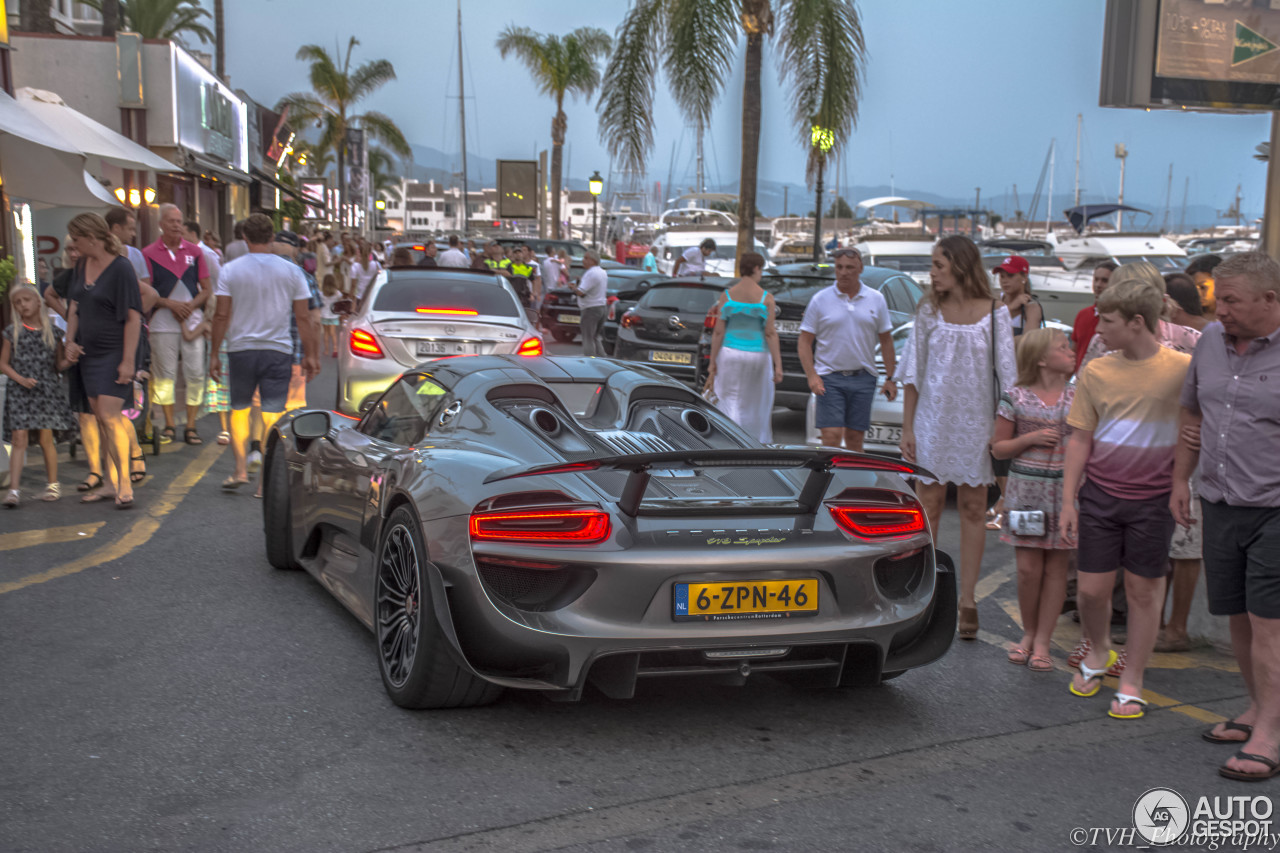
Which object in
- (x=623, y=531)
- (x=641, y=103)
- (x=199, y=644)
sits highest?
(x=641, y=103)

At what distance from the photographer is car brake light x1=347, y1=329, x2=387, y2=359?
33.7 ft

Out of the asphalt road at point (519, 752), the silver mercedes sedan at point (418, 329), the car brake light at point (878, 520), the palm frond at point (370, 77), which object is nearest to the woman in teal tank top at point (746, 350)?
the silver mercedes sedan at point (418, 329)

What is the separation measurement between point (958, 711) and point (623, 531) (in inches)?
63.3

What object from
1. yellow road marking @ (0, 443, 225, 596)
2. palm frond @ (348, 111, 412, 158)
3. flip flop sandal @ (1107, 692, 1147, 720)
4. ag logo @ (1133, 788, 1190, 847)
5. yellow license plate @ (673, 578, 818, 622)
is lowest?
yellow road marking @ (0, 443, 225, 596)

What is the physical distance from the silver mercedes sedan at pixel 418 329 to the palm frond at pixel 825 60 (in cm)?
887

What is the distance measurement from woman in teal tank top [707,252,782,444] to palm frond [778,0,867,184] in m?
9.77

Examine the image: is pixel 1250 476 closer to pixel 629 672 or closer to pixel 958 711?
pixel 958 711

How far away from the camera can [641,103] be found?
19547mm

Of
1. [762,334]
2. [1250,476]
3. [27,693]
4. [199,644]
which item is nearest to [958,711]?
[1250,476]

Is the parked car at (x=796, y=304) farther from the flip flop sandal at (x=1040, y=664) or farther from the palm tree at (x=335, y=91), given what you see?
the palm tree at (x=335, y=91)

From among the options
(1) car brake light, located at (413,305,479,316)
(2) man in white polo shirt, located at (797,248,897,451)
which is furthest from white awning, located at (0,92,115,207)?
(2) man in white polo shirt, located at (797,248,897,451)

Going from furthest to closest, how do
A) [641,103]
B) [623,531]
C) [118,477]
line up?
[641,103] < [118,477] < [623,531]

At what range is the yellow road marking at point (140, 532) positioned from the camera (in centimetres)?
619

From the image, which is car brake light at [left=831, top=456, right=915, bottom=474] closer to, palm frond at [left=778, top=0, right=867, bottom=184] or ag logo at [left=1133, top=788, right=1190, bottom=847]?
ag logo at [left=1133, top=788, right=1190, bottom=847]
